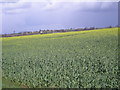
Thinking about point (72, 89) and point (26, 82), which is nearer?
point (72, 89)

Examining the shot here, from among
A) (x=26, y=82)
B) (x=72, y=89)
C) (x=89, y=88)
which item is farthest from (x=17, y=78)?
(x=89, y=88)

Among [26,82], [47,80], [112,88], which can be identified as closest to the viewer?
[112,88]

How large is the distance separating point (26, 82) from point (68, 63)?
122 inches

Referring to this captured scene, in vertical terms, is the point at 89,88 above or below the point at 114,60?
below

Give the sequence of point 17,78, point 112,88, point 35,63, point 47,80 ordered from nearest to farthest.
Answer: point 112,88, point 47,80, point 17,78, point 35,63

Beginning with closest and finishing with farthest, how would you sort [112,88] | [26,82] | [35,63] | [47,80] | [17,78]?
[112,88] < [47,80] < [26,82] < [17,78] < [35,63]

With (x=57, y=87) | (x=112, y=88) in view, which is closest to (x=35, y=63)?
(x=57, y=87)

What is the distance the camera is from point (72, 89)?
9992 mm

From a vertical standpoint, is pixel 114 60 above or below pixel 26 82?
above

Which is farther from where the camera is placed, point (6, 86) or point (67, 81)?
point (6, 86)

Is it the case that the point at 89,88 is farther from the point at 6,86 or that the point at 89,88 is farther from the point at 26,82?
the point at 6,86

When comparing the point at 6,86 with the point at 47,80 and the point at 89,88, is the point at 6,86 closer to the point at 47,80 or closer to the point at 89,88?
the point at 47,80

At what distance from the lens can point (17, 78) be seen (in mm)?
12797

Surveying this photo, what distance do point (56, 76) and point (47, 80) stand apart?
57 cm
